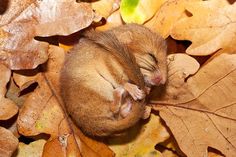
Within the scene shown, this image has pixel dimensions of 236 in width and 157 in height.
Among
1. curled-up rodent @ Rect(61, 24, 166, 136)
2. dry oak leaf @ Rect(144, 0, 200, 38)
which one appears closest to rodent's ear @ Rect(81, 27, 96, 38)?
curled-up rodent @ Rect(61, 24, 166, 136)

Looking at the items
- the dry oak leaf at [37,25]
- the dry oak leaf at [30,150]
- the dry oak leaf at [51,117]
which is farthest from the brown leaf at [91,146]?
the dry oak leaf at [37,25]

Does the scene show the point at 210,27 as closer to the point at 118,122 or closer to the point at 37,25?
the point at 118,122

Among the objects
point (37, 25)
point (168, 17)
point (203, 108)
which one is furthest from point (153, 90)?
point (37, 25)

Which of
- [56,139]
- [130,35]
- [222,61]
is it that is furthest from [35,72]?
[222,61]

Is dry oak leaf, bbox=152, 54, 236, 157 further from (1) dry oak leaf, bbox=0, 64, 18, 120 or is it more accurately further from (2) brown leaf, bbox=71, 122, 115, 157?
(1) dry oak leaf, bbox=0, 64, 18, 120

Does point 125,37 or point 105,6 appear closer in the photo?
point 125,37

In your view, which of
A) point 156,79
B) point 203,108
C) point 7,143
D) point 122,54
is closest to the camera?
point 122,54

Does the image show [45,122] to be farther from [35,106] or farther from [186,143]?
[186,143]
